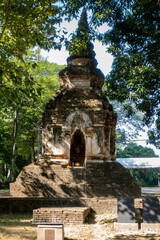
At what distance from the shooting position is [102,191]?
10086 mm

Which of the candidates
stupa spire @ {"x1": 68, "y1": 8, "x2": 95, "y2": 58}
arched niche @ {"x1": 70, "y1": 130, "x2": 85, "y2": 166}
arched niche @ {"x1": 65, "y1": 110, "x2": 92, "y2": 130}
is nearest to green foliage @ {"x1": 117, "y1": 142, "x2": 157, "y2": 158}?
arched niche @ {"x1": 70, "y1": 130, "x2": 85, "y2": 166}

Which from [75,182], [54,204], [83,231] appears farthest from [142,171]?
[83,231]

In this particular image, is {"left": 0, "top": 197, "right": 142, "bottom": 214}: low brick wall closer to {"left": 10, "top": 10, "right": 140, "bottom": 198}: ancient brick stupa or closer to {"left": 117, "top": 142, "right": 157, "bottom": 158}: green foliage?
{"left": 10, "top": 10, "right": 140, "bottom": 198}: ancient brick stupa

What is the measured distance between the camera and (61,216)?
303 inches

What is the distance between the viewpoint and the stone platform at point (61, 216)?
7.63 m

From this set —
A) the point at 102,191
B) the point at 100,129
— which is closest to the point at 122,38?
the point at 100,129

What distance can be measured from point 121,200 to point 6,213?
4.48 m

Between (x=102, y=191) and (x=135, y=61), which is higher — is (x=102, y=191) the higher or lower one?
the lower one

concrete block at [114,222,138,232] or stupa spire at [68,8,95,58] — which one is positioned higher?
stupa spire at [68,8,95,58]

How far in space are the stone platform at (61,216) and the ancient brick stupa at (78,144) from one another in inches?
92.1

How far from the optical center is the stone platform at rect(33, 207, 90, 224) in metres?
7.63

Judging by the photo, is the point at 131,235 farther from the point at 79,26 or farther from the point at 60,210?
the point at 79,26

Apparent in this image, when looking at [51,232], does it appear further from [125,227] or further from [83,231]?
[125,227]

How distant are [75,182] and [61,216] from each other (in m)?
2.70
